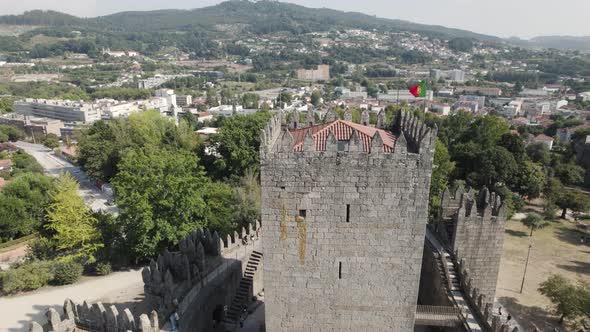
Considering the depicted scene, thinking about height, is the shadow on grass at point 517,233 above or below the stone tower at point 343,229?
below

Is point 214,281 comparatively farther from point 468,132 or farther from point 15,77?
point 15,77

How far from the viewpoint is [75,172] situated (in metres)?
68.6

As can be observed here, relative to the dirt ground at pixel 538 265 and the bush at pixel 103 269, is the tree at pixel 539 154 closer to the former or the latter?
the dirt ground at pixel 538 265

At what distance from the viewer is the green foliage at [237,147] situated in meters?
44.3

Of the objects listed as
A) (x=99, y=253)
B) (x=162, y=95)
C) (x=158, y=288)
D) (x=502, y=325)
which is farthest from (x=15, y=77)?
(x=502, y=325)

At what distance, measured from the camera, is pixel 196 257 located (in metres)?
22.5

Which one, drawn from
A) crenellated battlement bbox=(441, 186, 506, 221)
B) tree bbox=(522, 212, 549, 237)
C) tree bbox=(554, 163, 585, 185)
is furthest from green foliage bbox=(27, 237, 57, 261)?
tree bbox=(554, 163, 585, 185)

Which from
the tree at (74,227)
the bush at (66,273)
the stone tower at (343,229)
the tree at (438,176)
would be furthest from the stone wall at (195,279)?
the tree at (438,176)

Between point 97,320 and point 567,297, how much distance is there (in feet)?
91.1

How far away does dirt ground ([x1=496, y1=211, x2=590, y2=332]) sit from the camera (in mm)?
29672

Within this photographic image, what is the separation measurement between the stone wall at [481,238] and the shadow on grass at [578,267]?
20.3 metres

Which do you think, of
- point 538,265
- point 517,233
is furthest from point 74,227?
point 517,233

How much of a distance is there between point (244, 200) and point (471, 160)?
31.8 m

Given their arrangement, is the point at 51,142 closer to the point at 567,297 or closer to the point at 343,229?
the point at 343,229
